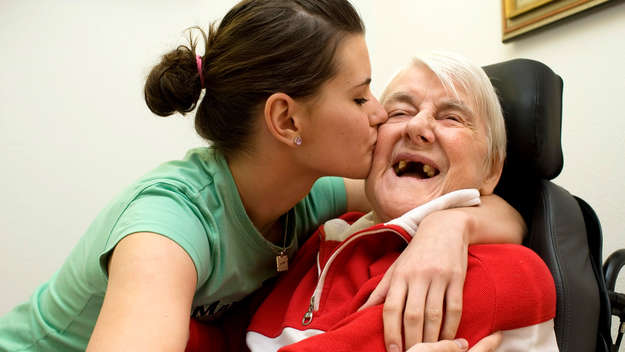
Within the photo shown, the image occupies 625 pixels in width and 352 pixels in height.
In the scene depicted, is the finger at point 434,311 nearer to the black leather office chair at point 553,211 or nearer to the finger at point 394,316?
the finger at point 394,316

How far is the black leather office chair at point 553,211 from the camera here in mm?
925

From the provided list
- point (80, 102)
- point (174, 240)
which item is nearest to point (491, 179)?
point (174, 240)

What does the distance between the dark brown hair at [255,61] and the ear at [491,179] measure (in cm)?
46

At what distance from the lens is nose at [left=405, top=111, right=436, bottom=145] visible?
3.50ft

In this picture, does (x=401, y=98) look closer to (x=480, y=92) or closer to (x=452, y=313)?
(x=480, y=92)

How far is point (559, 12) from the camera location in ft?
5.18

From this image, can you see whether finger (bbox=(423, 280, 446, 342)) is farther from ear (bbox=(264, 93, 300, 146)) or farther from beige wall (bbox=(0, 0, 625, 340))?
beige wall (bbox=(0, 0, 625, 340))

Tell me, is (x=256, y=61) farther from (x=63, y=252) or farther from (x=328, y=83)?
(x=63, y=252)

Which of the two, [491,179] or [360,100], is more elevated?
[360,100]

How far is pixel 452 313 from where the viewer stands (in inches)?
30.0

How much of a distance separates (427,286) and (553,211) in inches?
17.9

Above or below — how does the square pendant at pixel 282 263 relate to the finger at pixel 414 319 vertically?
below

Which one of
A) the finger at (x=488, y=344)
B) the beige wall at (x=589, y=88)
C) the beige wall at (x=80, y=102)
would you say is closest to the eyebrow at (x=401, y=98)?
the finger at (x=488, y=344)

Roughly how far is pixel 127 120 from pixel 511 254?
2.28m
